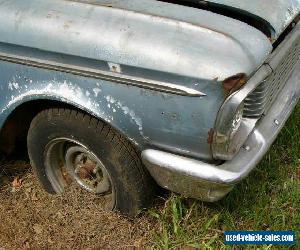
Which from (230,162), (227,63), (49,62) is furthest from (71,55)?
(230,162)

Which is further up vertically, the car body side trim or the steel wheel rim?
the car body side trim

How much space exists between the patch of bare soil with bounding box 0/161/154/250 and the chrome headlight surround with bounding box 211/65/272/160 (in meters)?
0.81

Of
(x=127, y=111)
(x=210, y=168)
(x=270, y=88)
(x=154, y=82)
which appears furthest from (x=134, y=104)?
(x=270, y=88)

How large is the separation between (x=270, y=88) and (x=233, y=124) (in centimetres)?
38

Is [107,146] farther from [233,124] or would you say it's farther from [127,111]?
[233,124]

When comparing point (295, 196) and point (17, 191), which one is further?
point (17, 191)

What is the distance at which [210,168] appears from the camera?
7.43 ft

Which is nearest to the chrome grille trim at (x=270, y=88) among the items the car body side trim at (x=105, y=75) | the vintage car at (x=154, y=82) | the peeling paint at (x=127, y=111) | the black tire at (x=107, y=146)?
the vintage car at (x=154, y=82)

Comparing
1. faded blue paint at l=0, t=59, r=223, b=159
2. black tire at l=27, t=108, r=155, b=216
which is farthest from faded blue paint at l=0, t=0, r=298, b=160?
black tire at l=27, t=108, r=155, b=216

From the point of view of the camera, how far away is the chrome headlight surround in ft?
6.97

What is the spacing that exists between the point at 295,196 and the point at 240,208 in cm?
35

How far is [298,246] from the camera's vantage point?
265 centimetres

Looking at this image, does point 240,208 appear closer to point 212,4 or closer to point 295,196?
point 295,196

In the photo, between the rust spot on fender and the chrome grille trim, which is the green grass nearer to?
the chrome grille trim
